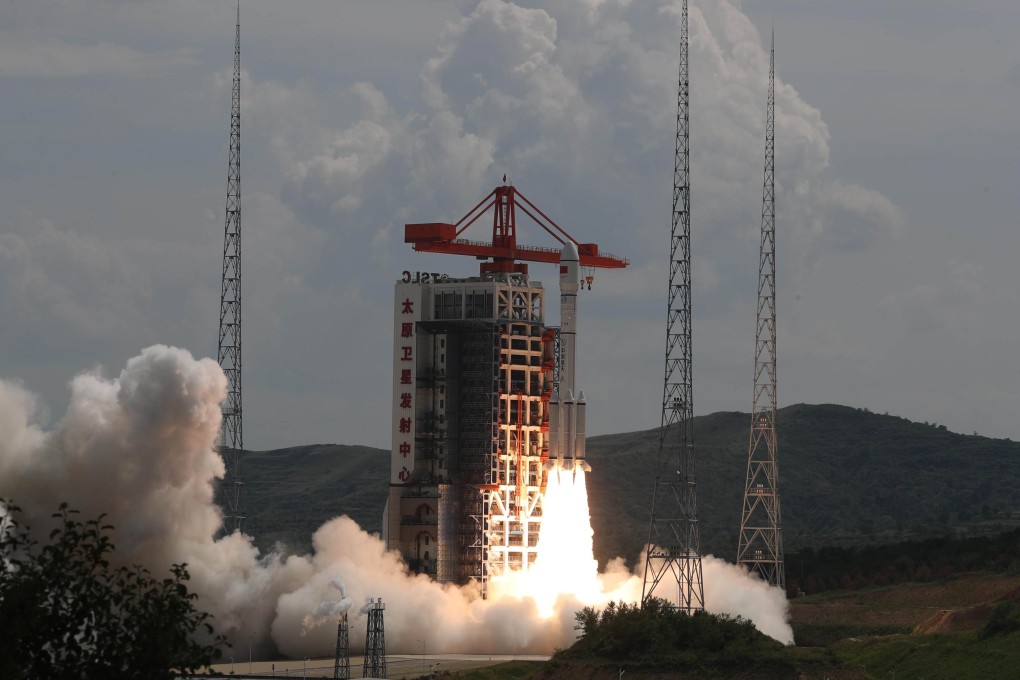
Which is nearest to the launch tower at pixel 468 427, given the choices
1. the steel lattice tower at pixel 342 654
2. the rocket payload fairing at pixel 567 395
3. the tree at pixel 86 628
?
the rocket payload fairing at pixel 567 395

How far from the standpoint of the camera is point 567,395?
108 metres

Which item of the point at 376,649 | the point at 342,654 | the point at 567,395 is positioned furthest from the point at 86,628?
the point at 567,395

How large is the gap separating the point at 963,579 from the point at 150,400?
55.6m

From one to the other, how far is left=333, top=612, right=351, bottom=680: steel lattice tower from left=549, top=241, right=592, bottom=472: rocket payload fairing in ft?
51.1

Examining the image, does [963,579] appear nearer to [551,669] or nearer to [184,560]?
[551,669]

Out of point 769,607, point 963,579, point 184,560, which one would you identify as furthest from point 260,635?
point 963,579

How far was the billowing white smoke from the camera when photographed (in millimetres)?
94000

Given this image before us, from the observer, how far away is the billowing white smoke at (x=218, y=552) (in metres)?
94.0

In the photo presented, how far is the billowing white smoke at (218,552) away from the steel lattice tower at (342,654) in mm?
2221

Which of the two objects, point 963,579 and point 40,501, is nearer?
point 40,501

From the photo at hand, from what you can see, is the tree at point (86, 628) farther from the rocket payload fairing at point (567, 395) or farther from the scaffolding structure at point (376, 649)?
the rocket payload fairing at point (567, 395)

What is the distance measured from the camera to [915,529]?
19550 cm

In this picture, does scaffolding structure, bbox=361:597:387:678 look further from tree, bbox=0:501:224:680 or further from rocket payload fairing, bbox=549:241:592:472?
tree, bbox=0:501:224:680

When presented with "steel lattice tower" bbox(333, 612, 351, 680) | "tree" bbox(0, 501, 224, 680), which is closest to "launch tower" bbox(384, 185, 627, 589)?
"steel lattice tower" bbox(333, 612, 351, 680)
